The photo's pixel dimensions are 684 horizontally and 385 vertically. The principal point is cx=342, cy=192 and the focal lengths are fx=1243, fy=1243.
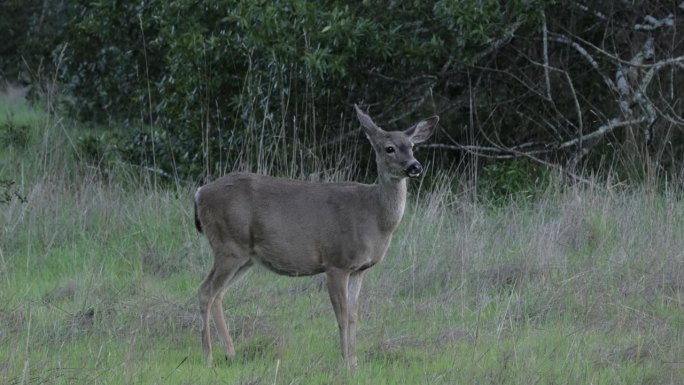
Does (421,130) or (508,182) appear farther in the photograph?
(508,182)

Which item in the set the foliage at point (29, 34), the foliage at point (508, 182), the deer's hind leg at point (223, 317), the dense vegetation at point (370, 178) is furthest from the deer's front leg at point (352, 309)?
the foliage at point (29, 34)

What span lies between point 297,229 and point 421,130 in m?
1.06

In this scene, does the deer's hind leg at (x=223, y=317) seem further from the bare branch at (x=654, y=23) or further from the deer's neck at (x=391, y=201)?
the bare branch at (x=654, y=23)

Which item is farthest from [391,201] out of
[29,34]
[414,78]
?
[29,34]

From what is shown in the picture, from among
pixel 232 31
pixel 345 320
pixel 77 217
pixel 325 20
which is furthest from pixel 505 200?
pixel 345 320

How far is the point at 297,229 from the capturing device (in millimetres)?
6859

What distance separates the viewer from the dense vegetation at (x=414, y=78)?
10750 millimetres

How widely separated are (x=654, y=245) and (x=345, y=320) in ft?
9.54

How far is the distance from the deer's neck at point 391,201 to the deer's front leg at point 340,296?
1.31 ft

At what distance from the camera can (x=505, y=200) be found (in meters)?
10.8

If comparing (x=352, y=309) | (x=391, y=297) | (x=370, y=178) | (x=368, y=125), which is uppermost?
(x=368, y=125)

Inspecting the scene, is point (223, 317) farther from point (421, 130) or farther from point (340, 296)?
point (421, 130)

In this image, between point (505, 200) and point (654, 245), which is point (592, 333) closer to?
point (654, 245)

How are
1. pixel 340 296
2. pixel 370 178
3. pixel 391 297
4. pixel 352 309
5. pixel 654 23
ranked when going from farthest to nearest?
1. pixel 370 178
2. pixel 654 23
3. pixel 391 297
4. pixel 352 309
5. pixel 340 296
